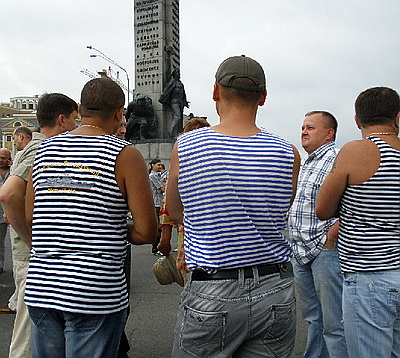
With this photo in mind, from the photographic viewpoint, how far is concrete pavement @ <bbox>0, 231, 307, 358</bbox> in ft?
12.1

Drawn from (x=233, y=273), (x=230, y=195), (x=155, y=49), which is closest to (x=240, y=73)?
(x=230, y=195)

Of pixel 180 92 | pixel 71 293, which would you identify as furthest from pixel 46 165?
pixel 180 92

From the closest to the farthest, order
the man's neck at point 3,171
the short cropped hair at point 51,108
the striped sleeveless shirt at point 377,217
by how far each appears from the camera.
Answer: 1. the striped sleeveless shirt at point 377,217
2. the short cropped hair at point 51,108
3. the man's neck at point 3,171

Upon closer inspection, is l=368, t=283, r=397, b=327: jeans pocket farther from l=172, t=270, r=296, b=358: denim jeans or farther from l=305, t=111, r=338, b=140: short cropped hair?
l=305, t=111, r=338, b=140: short cropped hair

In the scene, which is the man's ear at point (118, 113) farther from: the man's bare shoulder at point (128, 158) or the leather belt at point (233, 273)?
the leather belt at point (233, 273)

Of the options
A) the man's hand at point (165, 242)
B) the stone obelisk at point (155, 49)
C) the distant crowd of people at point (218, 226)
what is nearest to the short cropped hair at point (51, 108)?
the distant crowd of people at point (218, 226)

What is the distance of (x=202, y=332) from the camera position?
5.07 feet

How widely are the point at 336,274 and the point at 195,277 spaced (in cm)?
159

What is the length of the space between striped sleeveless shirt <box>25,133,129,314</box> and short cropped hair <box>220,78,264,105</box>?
516 millimetres

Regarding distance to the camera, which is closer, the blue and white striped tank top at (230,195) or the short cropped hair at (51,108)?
the blue and white striped tank top at (230,195)

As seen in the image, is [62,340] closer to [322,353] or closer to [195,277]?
[195,277]

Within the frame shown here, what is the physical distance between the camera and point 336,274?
289 centimetres

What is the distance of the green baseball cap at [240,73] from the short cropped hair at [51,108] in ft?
4.96

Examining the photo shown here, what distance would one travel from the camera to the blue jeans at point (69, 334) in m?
1.72
